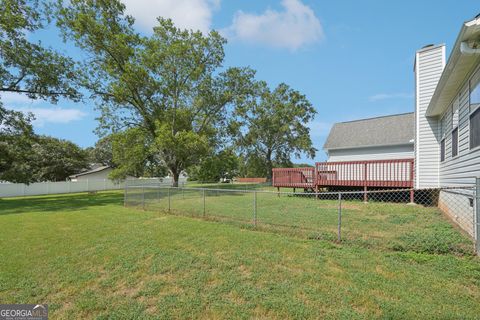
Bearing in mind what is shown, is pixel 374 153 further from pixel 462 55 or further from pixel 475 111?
pixel 462 55

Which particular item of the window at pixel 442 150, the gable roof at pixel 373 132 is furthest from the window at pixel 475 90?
the gable roof at pixel 373 132

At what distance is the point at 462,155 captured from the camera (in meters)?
6.19

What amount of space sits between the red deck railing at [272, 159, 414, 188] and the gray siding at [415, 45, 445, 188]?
3.34 ft

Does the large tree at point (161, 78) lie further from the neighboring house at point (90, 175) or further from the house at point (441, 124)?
the neighboring house at point (90, 175)

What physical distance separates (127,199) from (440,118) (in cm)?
1304

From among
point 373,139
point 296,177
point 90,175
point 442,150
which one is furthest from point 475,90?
point 90,175

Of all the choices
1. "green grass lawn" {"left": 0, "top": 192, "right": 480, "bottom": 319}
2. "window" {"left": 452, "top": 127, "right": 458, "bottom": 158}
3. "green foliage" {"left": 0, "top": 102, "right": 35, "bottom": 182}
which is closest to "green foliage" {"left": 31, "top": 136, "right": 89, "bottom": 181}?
"green foliage" {"left": 0, "top": 102, "right": 35, "bottom": 182}

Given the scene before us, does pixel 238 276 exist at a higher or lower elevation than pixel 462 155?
lower

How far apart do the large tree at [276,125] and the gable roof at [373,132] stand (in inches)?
543

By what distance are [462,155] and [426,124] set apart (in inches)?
157

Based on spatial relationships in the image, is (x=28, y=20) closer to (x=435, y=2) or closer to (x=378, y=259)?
(x=435, y=2)

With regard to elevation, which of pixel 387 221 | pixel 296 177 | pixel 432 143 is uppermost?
pixel 432 143

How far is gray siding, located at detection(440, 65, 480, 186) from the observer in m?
5.47

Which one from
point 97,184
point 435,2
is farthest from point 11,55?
point 435,2
